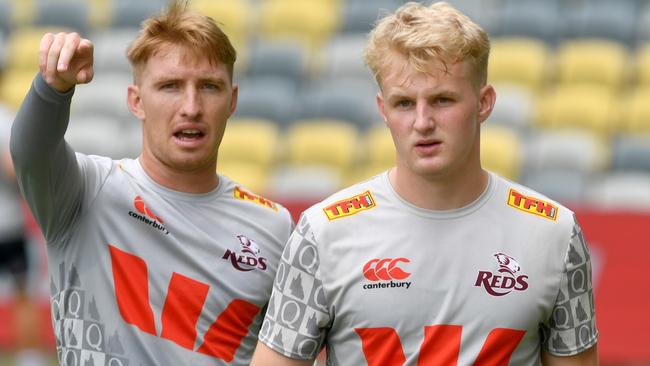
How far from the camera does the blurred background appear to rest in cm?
1144

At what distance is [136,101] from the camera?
15.3ft

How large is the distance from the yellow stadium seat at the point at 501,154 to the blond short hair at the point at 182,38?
22.9 ft

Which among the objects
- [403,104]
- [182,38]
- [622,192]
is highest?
[182,38]

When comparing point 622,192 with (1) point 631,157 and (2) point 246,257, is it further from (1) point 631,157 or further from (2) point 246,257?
(2) point 246,257

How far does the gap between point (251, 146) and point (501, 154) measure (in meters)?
2.37

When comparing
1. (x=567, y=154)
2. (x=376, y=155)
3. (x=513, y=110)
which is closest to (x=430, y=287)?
(x=376, y=155)

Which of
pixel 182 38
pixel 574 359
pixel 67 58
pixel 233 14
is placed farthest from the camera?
pixel 233 14

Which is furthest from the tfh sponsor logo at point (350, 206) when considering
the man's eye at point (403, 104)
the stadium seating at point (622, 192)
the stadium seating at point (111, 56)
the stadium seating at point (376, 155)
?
the stadium seating at point (111, 56)

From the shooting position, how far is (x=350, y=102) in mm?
12547

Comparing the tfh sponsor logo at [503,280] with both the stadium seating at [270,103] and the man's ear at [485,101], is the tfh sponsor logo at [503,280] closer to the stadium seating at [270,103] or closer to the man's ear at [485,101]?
the man's ear at [485,101]

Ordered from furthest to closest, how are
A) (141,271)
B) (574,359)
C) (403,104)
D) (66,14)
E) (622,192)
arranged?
1. (66,14)
2. (622,192)
3. (141,271)
4. (574,359)
5. (403,104)

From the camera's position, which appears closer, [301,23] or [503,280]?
[503,280]

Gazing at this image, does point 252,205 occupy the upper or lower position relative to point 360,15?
upper

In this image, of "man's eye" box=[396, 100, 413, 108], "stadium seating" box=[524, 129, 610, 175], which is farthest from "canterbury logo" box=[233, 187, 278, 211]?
"stadium seating" box=[524, 129, 610, 175]
